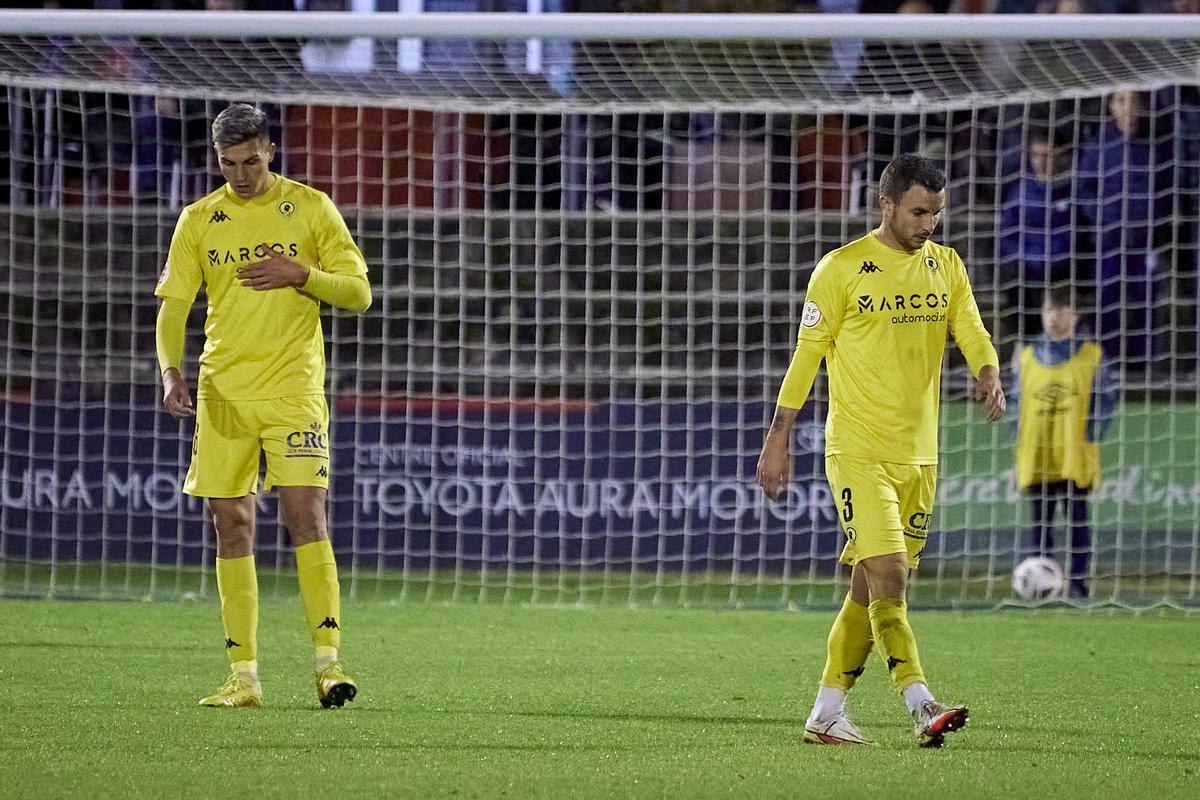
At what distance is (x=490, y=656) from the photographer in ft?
23.5

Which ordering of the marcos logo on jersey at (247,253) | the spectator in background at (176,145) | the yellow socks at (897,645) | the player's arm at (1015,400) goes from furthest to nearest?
1. the spectator in background at (176,145)
2. the player's arm at (1015,400)
3. the marcos logo on jersey at (247,253)
4. the yellow socks at (897,645)

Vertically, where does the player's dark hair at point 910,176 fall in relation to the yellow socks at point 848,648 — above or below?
above

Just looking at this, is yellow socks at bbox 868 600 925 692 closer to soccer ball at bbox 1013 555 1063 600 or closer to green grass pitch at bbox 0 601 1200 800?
green grass pitch at bbox 0 601 1200 800

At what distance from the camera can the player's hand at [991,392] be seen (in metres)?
5.01

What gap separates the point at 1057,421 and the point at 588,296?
2.85 meters

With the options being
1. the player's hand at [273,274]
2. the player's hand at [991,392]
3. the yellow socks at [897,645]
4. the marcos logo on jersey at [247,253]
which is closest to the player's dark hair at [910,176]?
the player's hand at [991,392]

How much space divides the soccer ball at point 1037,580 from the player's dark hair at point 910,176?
5.11m

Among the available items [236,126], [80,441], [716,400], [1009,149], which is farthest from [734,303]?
[236,126]

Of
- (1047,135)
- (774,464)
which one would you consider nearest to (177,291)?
(774,464)

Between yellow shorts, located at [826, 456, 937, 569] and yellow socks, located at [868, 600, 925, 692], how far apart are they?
0.17 metres

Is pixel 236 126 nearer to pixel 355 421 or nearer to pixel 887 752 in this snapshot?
pixel 887 752

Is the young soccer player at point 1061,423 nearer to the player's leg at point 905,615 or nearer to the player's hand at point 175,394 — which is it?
the player's leg at point 905,615

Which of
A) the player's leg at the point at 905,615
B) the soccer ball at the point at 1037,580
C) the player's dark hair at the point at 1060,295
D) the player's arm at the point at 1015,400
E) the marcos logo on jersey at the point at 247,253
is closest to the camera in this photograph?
the player's leg at the point at 905,615

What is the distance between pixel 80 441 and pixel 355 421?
1.64 m
